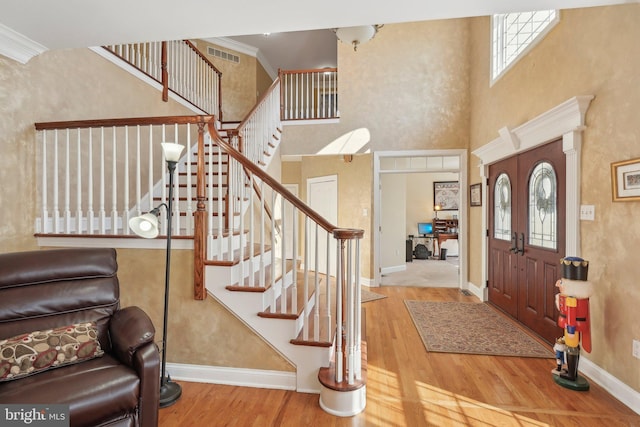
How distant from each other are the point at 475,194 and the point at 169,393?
4.61 m

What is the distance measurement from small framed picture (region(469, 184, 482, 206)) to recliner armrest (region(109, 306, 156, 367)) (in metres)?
4.49

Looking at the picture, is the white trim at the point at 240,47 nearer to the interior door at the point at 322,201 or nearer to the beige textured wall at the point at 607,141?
the interior door at the point at 322,201

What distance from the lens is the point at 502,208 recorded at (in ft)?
13.2

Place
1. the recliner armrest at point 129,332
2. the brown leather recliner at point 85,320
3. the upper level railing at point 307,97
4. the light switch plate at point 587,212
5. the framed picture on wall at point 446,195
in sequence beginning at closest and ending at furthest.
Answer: the brown leather recliner at point 85,320
the recliner armrest at point 129,332
the light switch plate at point 587,212
the upper level railing at point 307,97
the framed picture on wall at point 446,195

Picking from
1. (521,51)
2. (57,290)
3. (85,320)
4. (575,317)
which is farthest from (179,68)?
(575,317)

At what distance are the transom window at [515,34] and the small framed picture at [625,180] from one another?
5.29ft

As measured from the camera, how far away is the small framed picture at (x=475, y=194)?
4645 millimetres

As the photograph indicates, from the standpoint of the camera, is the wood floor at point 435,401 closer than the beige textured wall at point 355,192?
Yes

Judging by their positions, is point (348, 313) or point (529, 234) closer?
point (348, 313)

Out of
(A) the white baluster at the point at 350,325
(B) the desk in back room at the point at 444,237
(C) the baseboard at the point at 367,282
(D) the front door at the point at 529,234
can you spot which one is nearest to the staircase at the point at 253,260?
(A) the white baluster at the point at 350,325

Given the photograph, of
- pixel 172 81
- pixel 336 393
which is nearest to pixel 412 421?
pixel 336 393

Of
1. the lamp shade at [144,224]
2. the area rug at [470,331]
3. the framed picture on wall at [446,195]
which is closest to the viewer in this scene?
the lamp shade at [144,224]

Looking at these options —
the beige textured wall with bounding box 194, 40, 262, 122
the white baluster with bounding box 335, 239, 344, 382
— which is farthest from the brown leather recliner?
the beige textured wall with bounding box 194, 40, 262, 122

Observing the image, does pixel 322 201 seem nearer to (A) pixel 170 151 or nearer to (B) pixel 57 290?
(A) pixel 170 151
